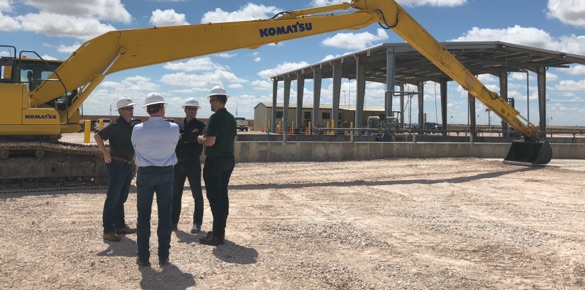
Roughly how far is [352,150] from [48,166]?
32.8 ft

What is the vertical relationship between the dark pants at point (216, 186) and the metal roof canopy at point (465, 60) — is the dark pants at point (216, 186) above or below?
below

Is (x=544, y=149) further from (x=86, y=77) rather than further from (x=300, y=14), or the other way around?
(x=86, y=77)

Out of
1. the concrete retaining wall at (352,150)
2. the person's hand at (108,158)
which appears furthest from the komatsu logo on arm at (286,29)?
the person's hand at (108,158)

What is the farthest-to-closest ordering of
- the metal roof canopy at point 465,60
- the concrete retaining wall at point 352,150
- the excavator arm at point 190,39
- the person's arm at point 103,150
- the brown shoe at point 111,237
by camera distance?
the metal roof canopy at point 465,60 → the concrete retaining wall at point 352,150 → the excavator arm at point 190,39 → the brown shoe at point 111,237 → the person's arm at point 103,150

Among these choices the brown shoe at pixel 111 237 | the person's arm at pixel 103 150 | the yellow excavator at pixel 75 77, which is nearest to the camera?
the person's arm at pixel 103 150

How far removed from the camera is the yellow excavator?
30.0ft

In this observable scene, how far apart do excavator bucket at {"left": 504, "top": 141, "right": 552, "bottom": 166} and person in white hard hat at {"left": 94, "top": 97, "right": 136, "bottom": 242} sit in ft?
45.4

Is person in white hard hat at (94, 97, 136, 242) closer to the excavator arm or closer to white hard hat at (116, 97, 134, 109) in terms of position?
white hard hat at (116, 97, 134, 109)

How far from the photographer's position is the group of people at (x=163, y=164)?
4715mm

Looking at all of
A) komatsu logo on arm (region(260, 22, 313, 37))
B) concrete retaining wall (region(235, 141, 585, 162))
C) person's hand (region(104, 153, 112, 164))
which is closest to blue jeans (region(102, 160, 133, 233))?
person's hand (region(104, 153, 112, 164))

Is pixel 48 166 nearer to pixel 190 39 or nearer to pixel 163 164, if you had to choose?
pixel 190 39

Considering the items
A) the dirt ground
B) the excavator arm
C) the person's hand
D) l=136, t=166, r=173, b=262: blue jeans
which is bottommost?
the dirt ground

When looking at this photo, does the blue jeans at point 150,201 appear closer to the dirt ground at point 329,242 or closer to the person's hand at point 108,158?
the dirt ground at point 329,242

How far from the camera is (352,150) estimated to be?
16.3 meters
